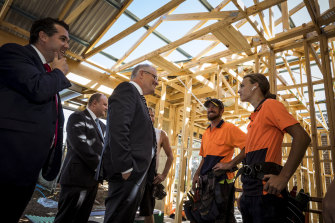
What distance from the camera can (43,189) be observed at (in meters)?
7.62

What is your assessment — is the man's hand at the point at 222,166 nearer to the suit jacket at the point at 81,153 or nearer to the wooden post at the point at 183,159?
the suit jacket at the point at 81,153

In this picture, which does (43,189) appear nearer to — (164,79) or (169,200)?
(169,200)

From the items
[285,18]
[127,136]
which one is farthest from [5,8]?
[285,18]

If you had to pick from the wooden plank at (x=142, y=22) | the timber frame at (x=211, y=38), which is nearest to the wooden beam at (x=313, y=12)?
the timber frame at (x=211, y=38)

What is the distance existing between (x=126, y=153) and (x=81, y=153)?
1096 mm

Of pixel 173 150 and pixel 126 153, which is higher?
pixel 173 150

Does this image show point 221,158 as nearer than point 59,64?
No

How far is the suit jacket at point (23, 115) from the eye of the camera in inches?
44.0

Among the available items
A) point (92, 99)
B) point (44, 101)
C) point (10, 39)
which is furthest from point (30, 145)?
point (10, 39)

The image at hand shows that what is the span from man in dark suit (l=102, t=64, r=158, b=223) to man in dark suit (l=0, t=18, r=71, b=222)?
482mm

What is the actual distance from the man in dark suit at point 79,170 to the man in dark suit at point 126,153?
836 millimetres

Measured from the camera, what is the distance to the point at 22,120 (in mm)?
1176

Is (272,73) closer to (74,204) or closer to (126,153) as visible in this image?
(126,153)

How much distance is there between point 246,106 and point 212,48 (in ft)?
9.58
